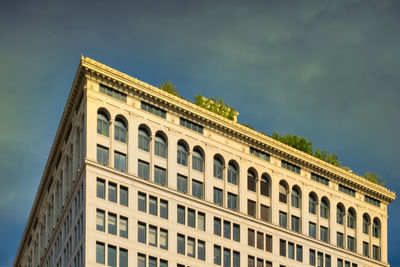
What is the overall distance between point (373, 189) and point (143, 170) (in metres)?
39.3

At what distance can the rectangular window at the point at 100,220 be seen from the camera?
10150 cm

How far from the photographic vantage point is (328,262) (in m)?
124

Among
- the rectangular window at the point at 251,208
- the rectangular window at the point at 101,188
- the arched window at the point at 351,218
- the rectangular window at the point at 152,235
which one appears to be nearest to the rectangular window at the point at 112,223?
the rectangular window at the point at 101,188

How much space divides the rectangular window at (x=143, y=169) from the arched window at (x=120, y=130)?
3.28 m

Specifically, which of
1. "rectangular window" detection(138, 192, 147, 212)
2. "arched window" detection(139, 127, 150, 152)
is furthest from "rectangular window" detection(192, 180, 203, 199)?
"rectangular window" detection(138, 192, 147, 212)

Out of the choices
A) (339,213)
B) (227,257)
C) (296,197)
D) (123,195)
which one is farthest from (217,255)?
(339,213)

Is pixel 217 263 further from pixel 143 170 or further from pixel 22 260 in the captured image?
pixel 22 260

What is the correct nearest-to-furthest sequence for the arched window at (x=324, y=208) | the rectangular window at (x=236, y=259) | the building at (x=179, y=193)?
the building at (x=179, y=193)
the rectangular window at (x=236, y=259)
the arched window at (x=324, y=208)

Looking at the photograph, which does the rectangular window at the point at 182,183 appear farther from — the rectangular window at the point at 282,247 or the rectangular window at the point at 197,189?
the rectangular window at the point at 282,247

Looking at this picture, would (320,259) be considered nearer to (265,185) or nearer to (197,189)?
(265,185)

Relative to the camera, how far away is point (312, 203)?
12550 centimetres

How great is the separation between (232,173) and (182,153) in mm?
8050

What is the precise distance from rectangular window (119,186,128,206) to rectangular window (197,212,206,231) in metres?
10.2

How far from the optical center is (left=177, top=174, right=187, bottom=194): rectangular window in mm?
110938
